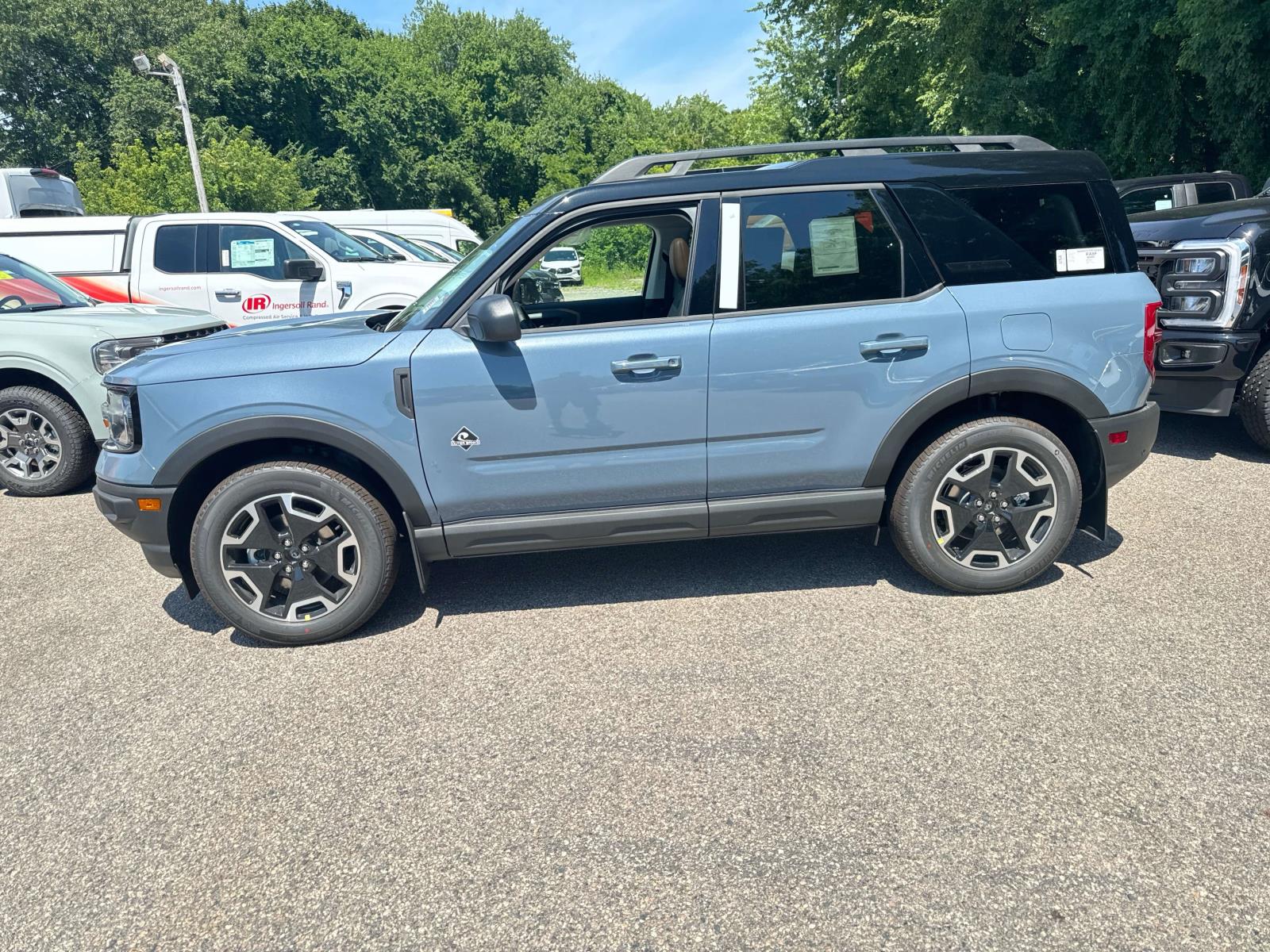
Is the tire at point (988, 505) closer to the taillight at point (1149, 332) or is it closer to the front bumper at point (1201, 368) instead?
the taillight at point (1149, 332)

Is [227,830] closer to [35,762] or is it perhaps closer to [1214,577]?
[35,762]

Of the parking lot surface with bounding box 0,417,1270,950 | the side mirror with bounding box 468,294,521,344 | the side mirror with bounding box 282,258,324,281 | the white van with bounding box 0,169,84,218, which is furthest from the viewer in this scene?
the white van with bounding box 0,169,84,218

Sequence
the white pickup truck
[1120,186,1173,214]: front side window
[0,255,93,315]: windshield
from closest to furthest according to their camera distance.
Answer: [0,255,93,315]: windshield
the white pickup truck
[1120,186,1173,214]: front side window

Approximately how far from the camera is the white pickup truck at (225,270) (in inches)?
345

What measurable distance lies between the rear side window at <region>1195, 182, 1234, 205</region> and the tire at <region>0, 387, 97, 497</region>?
1082 cm

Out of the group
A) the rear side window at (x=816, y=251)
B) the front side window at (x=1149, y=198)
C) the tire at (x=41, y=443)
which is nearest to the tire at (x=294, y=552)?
the rear side window at (x=816, y=251)

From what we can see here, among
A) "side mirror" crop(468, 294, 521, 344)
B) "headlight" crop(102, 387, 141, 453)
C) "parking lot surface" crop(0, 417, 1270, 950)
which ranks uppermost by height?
"side mirror" crop(468, 294, 521, 344)

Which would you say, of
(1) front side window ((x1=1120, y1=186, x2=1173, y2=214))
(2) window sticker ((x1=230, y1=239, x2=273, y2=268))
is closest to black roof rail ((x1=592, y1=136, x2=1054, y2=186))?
(2) window sticker ((x1=230, y1=239, x2=273, y2=268))

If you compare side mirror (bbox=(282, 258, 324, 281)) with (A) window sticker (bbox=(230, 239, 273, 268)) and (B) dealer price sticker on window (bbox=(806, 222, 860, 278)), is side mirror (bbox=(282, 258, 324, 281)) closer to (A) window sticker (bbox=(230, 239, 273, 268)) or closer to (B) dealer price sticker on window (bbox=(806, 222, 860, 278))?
(A) window sticker (bbox=(230, 239, 273, 268))

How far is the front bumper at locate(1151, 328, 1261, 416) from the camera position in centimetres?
531

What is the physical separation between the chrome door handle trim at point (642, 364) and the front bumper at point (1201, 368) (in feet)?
11.8

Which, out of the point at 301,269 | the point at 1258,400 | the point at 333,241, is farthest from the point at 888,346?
the point at 333,241

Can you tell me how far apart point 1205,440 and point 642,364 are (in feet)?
16.0

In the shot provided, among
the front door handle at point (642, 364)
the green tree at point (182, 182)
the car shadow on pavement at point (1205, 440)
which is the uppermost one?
the green tree at point (182, 182)
